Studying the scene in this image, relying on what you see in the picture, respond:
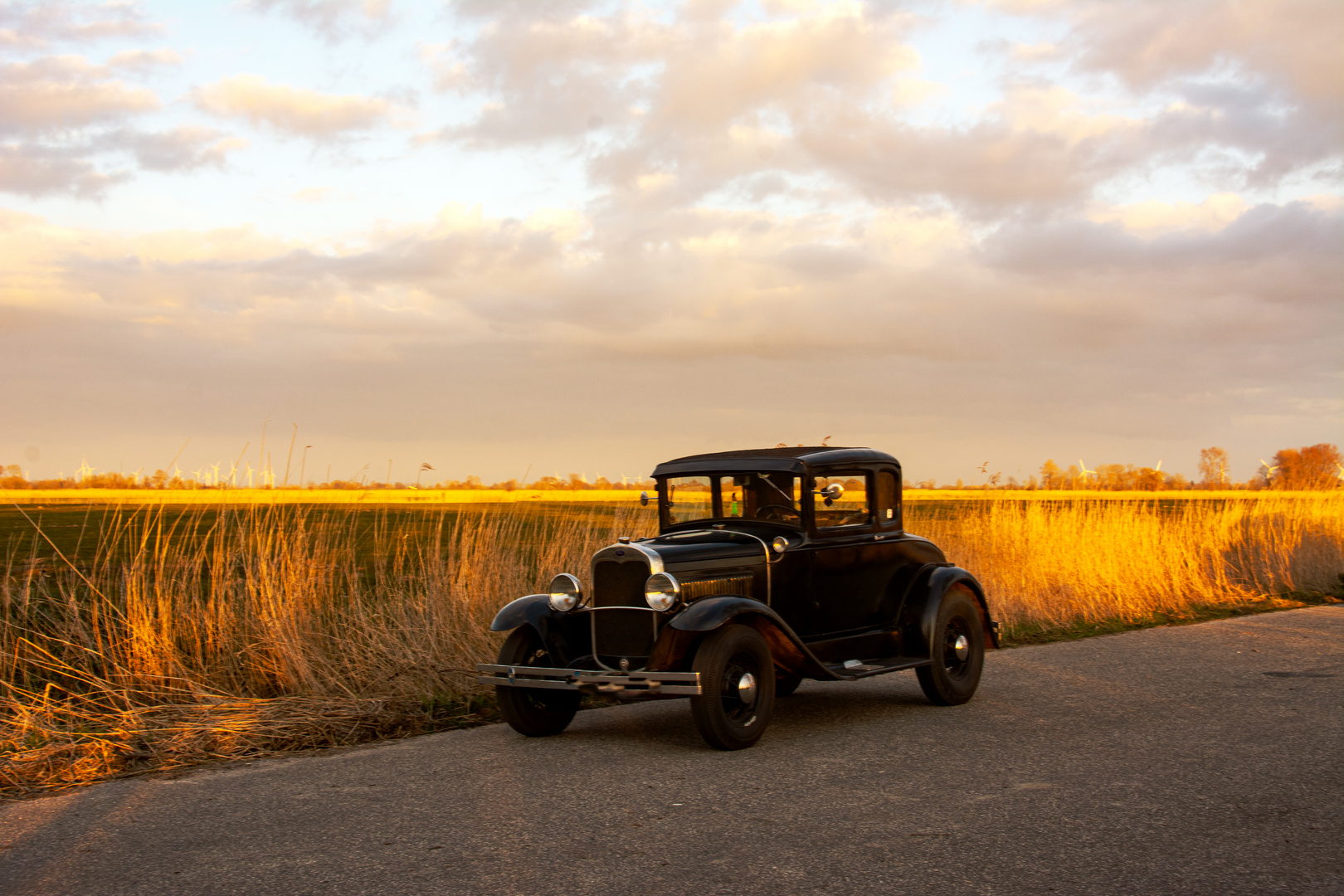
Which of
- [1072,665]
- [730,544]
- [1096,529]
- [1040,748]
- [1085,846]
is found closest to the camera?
[1085,846]

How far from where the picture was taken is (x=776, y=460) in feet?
25.9

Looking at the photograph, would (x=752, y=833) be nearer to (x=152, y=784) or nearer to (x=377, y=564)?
(x=152, y=784)

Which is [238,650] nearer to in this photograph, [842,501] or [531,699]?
[531,699]

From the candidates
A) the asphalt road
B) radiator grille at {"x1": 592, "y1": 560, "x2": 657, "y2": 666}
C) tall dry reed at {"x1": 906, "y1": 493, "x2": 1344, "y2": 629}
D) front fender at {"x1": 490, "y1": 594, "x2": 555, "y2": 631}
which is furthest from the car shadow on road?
tall dry reed at {"x1": 906, "y1": 493, "x2": 1344, "y2": 629}

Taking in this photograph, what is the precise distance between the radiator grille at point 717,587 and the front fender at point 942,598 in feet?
5.30

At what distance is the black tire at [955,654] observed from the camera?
808cm

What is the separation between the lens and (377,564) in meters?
9.52

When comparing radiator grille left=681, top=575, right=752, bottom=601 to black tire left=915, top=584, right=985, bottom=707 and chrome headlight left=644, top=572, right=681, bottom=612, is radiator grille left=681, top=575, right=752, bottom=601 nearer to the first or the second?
chrome headlight left=644, top=572, right=681, bottom=612

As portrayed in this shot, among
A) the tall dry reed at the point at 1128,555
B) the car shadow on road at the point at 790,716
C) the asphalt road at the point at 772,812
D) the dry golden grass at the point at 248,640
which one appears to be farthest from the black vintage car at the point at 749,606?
the tall dry reed at the point at 1128,555

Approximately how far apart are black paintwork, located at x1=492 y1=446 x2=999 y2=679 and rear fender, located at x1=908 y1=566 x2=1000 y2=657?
11 mm

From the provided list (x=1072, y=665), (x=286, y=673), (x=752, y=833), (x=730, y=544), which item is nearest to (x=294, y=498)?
(x=286, y=673)

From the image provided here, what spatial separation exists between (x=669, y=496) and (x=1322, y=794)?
497 centimetres

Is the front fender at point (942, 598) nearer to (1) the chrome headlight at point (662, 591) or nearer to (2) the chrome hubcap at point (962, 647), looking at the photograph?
(2) the chrome hubcap at point (962, 647)

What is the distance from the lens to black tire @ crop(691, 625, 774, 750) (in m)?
6.39
